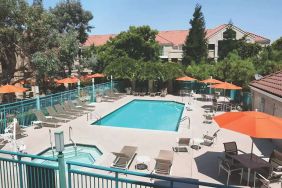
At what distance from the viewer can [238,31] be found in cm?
5197

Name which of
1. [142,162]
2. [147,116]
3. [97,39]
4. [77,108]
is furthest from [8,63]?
[97,39]

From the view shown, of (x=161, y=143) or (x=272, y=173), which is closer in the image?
(x=272, y=173)

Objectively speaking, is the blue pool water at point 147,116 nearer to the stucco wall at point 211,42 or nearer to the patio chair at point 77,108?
the patio chair at point 77,108

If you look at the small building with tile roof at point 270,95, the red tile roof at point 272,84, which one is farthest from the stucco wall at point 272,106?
the red tile roof at point 272,84

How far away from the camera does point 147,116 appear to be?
23484 millimetres

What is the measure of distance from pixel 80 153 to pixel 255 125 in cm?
818

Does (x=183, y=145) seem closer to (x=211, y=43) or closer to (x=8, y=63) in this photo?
(x=8, y=63)

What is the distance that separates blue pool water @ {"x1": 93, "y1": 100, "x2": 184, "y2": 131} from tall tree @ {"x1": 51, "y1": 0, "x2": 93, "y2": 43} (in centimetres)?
2185

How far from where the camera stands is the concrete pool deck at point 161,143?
9867mm

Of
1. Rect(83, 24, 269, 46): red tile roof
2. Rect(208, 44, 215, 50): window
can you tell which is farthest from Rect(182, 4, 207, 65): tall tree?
Rect(208, 44, 215, 50): window

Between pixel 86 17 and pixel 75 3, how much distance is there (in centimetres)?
291

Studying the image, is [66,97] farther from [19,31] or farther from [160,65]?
[160,65]

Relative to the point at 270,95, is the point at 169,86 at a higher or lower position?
lower

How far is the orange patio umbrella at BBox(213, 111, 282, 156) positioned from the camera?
7633 millimetres
